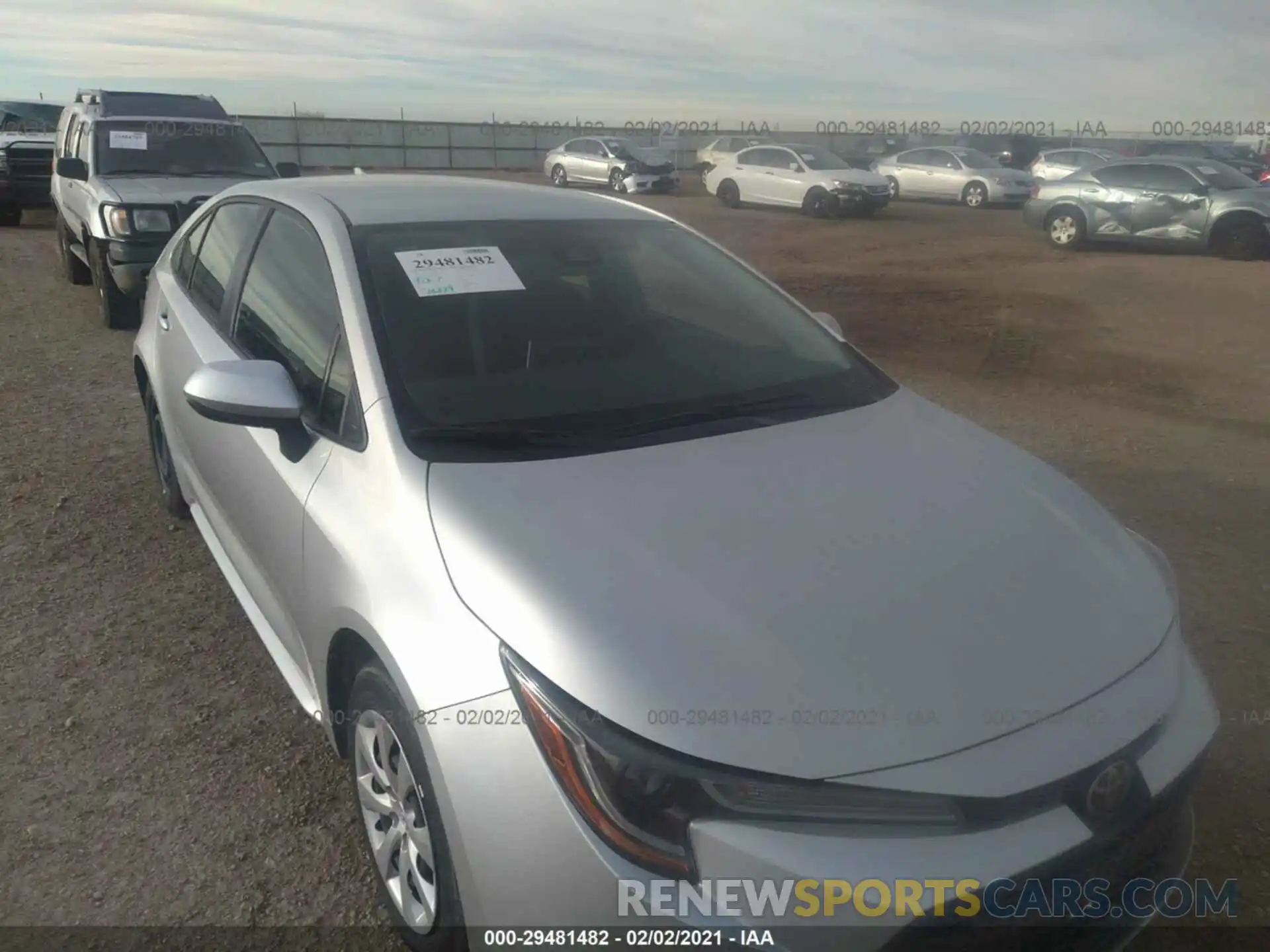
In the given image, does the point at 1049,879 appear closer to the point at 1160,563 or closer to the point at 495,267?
the point at 1160,563

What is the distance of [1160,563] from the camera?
2541 millimetres

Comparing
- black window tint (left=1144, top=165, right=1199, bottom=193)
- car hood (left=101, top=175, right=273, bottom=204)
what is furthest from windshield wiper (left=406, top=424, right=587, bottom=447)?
black window tint (left=1144, top=165, right=1199, bottom=193)

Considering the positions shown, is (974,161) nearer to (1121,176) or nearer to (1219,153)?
(1121,176)

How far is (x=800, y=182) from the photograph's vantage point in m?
20.4

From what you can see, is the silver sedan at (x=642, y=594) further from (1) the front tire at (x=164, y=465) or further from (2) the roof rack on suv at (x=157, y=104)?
(2) the roof rack on suv at (x=157, y=104)

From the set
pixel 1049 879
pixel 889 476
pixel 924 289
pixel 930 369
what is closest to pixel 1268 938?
pixel 1049 879

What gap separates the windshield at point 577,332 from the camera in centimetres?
260

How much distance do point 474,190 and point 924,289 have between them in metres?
8.90

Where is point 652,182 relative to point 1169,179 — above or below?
below

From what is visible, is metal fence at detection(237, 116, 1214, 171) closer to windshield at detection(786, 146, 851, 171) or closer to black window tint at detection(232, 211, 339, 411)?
windshield at detection(786, 146, 851, 171)

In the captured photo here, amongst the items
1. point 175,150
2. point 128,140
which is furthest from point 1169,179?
point 128,140

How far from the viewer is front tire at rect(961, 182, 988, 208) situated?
22750 mm

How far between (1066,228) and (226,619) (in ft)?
48.5

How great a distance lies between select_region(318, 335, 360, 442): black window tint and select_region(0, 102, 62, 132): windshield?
19343mm
